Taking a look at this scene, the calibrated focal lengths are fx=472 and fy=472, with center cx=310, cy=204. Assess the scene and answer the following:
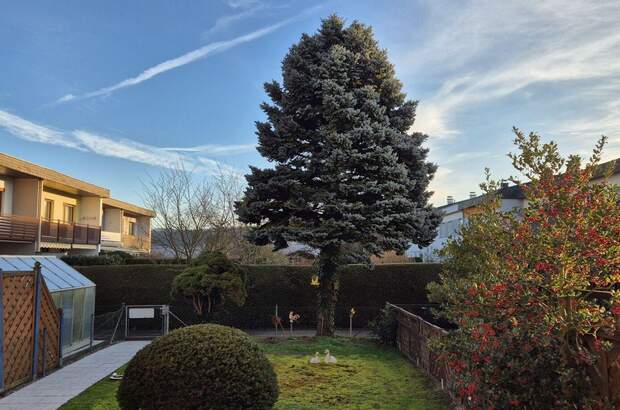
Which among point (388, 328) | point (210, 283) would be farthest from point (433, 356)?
point (210, 283)

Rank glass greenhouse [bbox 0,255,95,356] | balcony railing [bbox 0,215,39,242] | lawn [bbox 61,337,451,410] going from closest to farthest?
lawn [bbox 61,337,451,410], glass greenhouse [bbox 0,255,95,356], balcony railing [bbox 0,215,39,242]

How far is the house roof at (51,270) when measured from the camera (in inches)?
411

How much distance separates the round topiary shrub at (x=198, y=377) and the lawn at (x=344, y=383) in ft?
6.36

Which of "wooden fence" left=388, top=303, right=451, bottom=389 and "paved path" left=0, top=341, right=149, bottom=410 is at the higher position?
"wooden fence" left=388, top=303, right=451, bottom=389

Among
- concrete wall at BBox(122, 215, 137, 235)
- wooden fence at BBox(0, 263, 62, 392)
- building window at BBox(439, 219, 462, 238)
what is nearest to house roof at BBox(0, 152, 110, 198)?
concrete wall at BBox(122, 215, 137, 235)

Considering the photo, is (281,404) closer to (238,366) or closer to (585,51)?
(238,366)

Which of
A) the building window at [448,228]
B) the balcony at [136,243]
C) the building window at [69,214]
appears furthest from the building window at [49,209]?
the building window at [448,228]

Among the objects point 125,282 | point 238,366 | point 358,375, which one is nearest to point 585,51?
point 358,375

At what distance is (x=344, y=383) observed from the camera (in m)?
9.47

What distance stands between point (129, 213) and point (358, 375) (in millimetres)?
35253

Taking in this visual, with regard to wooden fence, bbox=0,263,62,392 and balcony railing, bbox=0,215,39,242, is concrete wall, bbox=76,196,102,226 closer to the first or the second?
balcony railing, bbox=0,215,39,242

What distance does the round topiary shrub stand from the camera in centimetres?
577

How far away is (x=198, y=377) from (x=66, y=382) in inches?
211

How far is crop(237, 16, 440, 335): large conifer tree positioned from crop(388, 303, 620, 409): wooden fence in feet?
8.54
